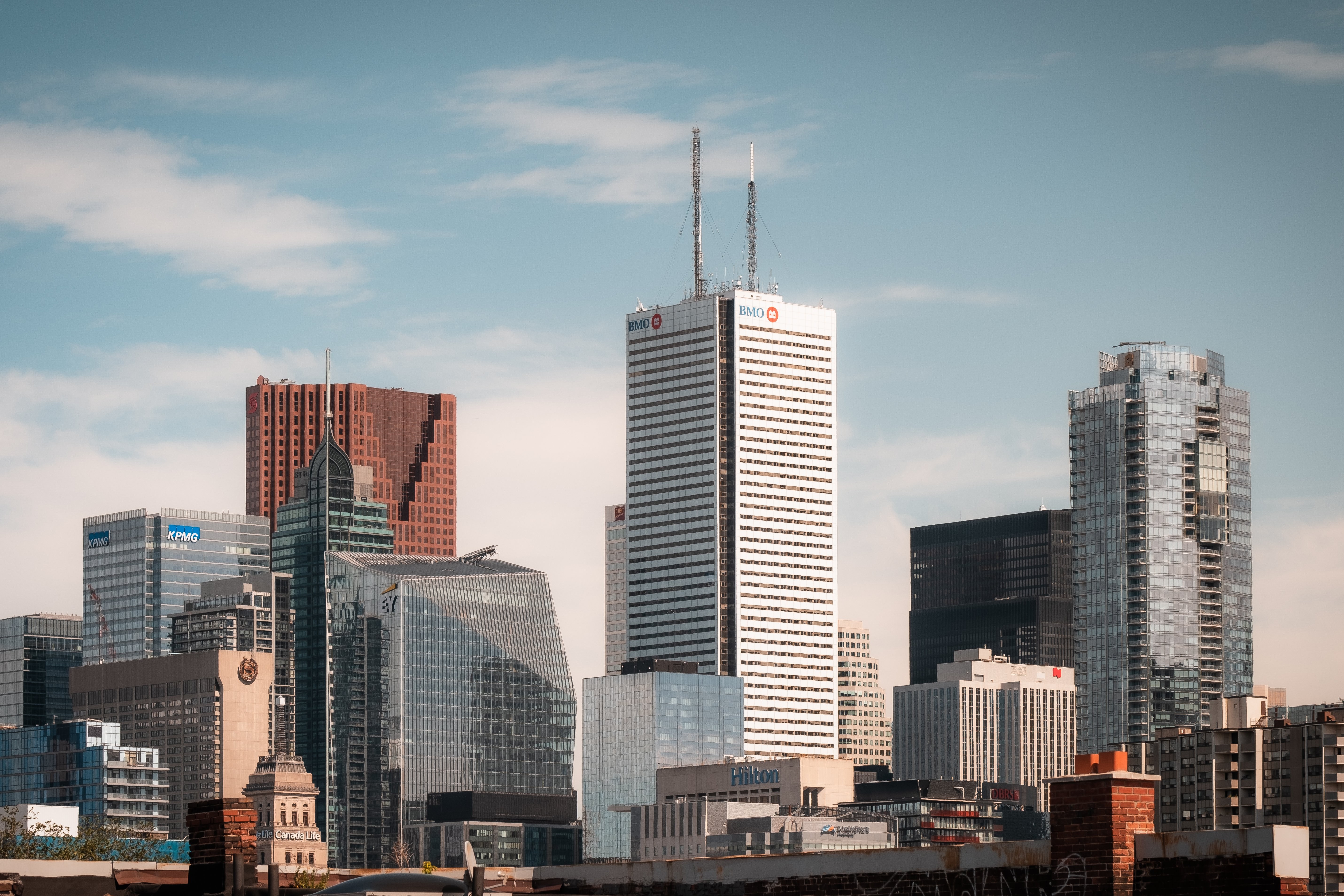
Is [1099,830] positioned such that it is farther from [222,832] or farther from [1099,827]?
[222,832]

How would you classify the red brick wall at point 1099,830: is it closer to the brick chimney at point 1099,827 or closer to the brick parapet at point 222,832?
the brick chimney at point 1099,827

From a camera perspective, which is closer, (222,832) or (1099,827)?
(1099,827)

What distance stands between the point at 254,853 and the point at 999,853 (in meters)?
20.4

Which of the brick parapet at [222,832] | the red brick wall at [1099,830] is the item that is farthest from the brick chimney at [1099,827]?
the brick parapet at [222,832]

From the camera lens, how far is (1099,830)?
41.2 m

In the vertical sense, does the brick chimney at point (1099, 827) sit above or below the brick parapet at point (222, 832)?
above

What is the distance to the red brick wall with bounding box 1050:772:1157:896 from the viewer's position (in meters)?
40.9

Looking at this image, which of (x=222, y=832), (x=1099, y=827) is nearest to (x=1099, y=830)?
(x=1099, y=827)

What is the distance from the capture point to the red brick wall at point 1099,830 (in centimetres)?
4094

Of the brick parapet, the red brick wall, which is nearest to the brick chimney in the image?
the red brick wall

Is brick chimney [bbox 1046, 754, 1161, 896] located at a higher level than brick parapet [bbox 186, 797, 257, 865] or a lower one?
higher

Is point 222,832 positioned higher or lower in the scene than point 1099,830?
lower

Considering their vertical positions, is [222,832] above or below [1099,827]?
below

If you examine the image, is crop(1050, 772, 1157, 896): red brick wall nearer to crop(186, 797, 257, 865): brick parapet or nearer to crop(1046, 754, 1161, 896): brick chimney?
crop(1046, 754, 1161, 896): brick chimney
